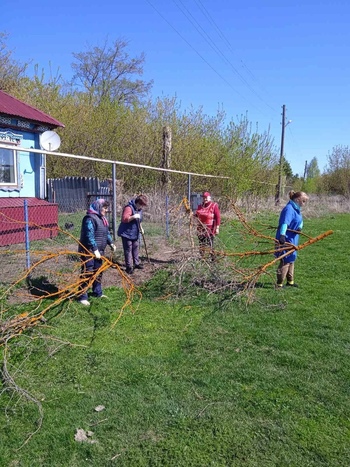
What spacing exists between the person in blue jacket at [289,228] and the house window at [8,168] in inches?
274

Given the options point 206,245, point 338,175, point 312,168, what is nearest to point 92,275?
point 206,245

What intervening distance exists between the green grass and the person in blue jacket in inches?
37.7

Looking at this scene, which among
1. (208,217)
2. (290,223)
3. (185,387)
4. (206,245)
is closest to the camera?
(185,387)

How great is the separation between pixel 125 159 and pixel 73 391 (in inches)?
630

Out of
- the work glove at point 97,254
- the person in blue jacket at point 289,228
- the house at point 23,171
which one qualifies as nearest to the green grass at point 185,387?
the work glove at point 97,254

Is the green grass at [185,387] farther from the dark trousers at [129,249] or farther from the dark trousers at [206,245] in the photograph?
the dark trousers at [129,249]

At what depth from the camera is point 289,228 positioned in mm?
6262

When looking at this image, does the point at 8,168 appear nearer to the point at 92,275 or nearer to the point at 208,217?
the point at 208,217

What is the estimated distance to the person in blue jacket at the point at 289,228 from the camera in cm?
607

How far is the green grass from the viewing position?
259 centimetres

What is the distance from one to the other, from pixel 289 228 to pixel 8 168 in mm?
7267

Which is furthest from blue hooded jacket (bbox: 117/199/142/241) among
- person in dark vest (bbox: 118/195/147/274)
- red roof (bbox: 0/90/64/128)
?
red roof (bbox: 0/90/64/128)

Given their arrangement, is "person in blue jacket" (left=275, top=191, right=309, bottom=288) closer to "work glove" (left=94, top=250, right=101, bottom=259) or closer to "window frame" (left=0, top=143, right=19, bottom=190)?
"work glove" (left=94, top=250, right=101, bottom=259)

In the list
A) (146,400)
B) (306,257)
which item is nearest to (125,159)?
(306,257)
